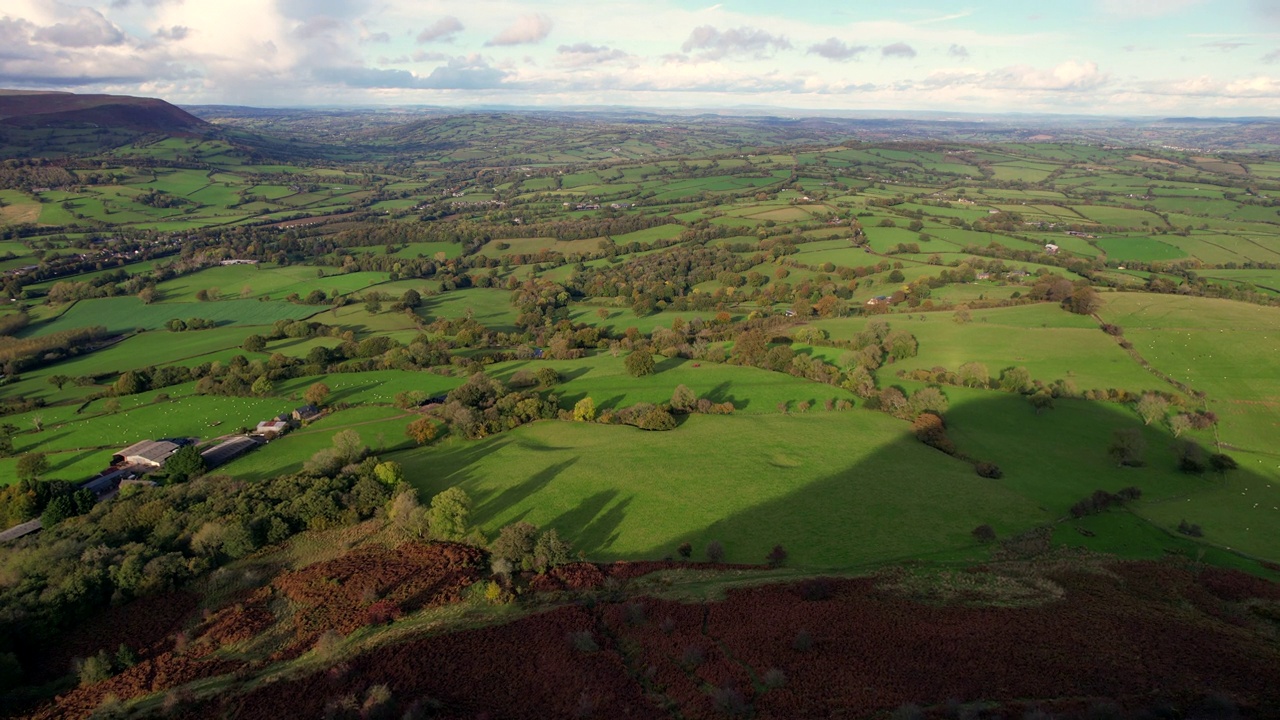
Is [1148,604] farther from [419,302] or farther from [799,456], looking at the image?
[419,302]

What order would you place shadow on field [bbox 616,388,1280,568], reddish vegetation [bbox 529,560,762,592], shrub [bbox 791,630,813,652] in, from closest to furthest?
shrub [bbox 791,630,813,652]
reddish vegetation [bbox 529,560,762,592]
shadow on field [bbox 616,388,1280,568]

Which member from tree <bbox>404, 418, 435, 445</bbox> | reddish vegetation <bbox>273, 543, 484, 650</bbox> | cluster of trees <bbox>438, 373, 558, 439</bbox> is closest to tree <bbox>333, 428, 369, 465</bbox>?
tree <bbox>404, 418, 435, 445</bbox>

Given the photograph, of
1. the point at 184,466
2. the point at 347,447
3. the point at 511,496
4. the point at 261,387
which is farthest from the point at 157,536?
the point at 261,387

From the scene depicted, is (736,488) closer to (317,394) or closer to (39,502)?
(317,394)

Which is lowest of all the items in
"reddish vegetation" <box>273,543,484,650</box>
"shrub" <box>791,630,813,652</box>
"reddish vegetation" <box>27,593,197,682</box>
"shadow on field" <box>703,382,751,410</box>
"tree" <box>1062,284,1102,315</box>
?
"reddish vegetation" <box>27,593,197,682</box>

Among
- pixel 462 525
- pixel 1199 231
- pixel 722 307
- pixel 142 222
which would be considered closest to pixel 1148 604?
pixel 462 525

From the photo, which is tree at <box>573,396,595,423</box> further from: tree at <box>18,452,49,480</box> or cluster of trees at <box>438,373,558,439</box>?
tree at <box>18,452,49,480</box>
